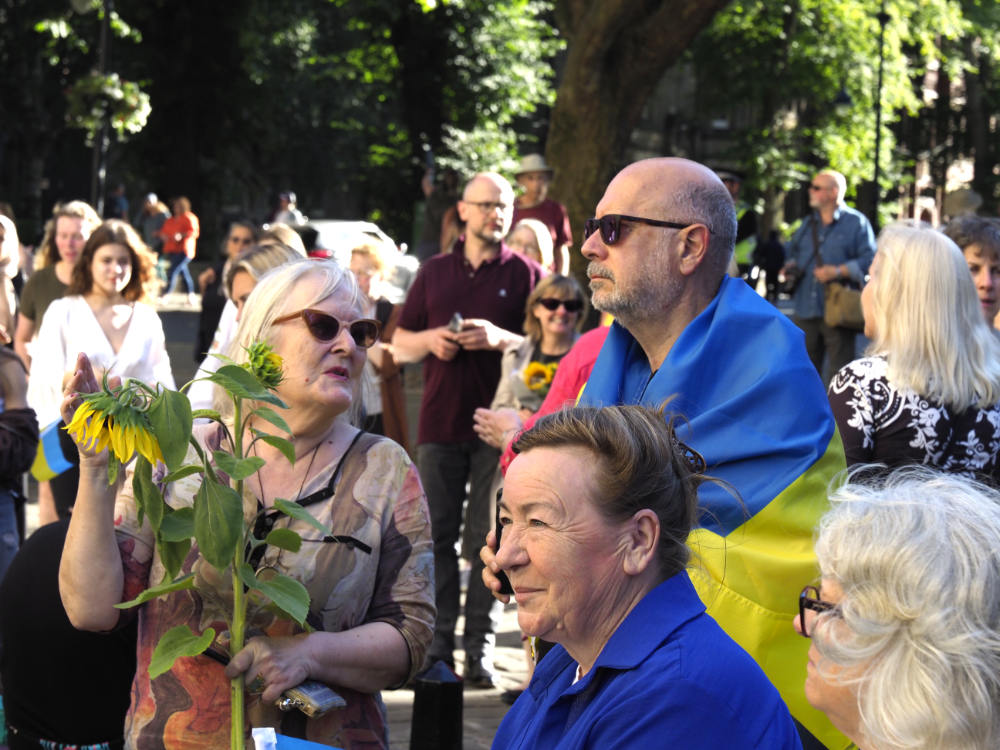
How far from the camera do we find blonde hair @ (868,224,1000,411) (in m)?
4.36

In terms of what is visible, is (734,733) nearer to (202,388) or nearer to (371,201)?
(202,388)

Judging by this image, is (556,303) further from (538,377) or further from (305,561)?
(305,561)

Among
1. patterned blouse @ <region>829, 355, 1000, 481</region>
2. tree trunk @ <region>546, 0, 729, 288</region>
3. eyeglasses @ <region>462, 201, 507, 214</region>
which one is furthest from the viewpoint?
tree trunk @ <region>546, 0, 729, 288</region>

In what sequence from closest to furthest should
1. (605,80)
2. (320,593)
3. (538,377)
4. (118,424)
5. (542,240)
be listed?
(118,424) < (320,593) < (538,377) < (542,240) < (605,80)

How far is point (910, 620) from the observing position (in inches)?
77.9

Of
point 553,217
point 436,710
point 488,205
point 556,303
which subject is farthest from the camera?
point 553,217

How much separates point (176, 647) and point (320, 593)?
48cm

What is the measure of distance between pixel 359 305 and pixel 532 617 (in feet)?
4.29

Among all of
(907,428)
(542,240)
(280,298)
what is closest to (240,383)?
(280,298)

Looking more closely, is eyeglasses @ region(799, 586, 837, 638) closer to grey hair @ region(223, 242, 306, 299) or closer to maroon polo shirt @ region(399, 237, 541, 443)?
grey hair @ region(223, 242, 306, 299)

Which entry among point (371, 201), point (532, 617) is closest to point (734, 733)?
point (532, 617)

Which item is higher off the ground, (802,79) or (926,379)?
(802,79)

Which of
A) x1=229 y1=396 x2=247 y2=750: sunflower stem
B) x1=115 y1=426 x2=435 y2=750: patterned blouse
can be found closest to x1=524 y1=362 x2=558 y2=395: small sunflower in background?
x1=115 y1=426 x2=435 y2=750: patterned blouse

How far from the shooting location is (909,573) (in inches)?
78.3
